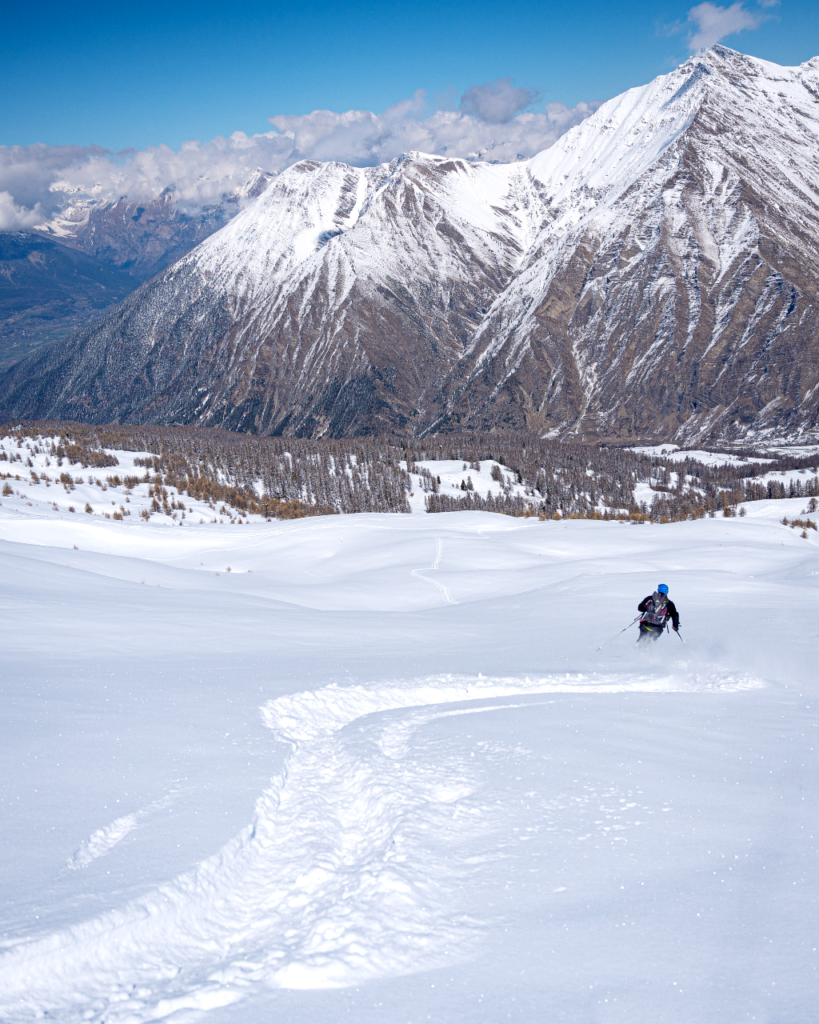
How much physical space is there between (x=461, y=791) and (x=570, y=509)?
481 feet

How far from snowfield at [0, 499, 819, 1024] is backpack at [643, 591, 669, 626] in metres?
0.61

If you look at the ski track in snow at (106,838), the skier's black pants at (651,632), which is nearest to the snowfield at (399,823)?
the ski track in snow at (106,838)

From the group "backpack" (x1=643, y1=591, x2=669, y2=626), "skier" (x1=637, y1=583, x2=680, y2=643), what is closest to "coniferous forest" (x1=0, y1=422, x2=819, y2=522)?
"skier" (x1=637, y1=583, x2=680, y2=643)

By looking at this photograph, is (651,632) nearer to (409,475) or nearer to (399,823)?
(399,823)

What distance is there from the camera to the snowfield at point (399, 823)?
4516mm

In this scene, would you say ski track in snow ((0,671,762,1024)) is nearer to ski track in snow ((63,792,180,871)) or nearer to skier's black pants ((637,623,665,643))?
ski track in snow ((63,792,180,871))

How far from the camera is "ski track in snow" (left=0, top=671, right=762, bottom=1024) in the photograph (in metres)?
4.53

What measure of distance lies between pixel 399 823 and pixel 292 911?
150cm

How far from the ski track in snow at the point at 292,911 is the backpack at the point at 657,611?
332 inches

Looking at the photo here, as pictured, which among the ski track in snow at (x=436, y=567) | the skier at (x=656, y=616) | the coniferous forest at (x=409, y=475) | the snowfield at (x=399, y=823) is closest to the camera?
the snowfield at (x=399, y=823)

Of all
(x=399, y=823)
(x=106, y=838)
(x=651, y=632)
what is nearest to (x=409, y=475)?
(x=651, y=632)

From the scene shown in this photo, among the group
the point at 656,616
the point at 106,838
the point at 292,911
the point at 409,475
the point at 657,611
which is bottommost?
the point at 292,911

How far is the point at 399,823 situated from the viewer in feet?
21.9

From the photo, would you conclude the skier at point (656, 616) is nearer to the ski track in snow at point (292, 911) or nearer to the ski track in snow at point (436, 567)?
the ski track in snow at point (292, 911)
